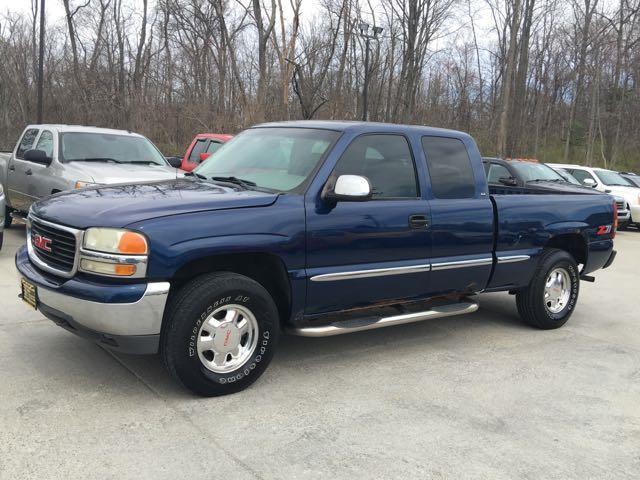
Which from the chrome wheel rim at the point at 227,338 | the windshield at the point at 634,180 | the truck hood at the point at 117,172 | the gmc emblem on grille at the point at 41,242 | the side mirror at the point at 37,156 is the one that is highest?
the windshield at the point at 634,180

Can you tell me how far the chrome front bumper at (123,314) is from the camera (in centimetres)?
362

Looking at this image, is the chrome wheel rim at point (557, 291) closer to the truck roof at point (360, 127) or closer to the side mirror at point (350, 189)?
the truck roof at point (360, 127)

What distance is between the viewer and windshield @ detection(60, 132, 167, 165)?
9344 mm

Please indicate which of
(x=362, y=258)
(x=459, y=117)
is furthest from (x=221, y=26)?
(x=362, y=258)

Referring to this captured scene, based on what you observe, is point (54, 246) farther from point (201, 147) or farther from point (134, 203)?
point (201, 147)

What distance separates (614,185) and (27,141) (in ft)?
49.9

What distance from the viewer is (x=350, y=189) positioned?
4.23 metres

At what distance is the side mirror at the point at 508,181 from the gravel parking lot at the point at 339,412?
6.02 metres

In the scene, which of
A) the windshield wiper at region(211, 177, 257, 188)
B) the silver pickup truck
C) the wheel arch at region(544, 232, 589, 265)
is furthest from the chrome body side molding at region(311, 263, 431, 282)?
the silver pickup truck

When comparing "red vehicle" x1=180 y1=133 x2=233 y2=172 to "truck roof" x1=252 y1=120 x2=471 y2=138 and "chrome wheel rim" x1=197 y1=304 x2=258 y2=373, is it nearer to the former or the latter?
"truck roof" x1=252 y1=120 x2=471 y2=138

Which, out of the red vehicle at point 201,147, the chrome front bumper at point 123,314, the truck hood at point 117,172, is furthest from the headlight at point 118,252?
the red vehicle at point 201,147

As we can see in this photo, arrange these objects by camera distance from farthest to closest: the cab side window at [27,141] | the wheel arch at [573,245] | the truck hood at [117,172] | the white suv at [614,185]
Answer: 1. the white suv at [614,185]
2. the cab side window at [27,141]
3. the truck hood at [117,172]
4. the wheel arch at [573,245]

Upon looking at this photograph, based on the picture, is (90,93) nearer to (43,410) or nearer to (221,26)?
(221,26)

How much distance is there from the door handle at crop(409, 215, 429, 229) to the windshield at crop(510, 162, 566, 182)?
8.14m
